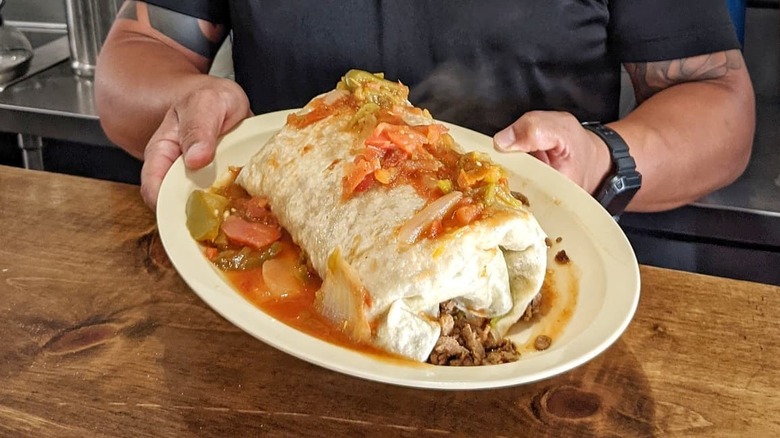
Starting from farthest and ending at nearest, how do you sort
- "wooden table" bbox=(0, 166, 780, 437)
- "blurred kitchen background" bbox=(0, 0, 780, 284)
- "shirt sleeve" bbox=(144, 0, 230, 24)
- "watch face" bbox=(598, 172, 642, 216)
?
"blurred kitchen background" bbox=(0, 0, 780, 284)
"shirt sleeve" bbox=(144, 0, 230, 24)
"watch face" bbox=(598, 172, 642, 216)
"wooden table" bbox=(0, 166, 780, 437)

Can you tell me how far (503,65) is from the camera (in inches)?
76.2

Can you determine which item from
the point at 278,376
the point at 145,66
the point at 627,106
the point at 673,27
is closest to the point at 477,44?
the point at 673,27

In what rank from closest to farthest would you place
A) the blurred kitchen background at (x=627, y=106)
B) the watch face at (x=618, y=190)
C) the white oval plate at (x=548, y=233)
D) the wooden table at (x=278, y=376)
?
the white oval plate at (x=548, y=233), the wooden table at (x=278, y=376), the watch face at (x=618, y=190), the blurred kitchen background at (x=627, y=106)

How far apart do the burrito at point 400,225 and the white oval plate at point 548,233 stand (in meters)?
0.09

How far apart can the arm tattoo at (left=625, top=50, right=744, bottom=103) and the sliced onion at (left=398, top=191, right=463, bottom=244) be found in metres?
1.00

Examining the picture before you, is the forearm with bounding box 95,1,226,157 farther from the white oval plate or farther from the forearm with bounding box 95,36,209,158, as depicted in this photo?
the white oval plate

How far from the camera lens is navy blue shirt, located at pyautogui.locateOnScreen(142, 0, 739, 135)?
186cm

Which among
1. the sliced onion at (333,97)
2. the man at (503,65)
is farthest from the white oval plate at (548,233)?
the man at (503,65)

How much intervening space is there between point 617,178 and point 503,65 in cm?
50

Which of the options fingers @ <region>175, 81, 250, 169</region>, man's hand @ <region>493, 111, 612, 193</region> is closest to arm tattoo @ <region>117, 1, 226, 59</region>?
fingers @ <region>175, 81, 250, 169</region>

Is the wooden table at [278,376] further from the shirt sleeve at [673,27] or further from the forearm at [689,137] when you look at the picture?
the shirt sleeve at [673,27]

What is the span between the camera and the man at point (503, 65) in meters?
1.85

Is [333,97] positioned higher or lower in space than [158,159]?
higher

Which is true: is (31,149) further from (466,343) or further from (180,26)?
(466,343)
